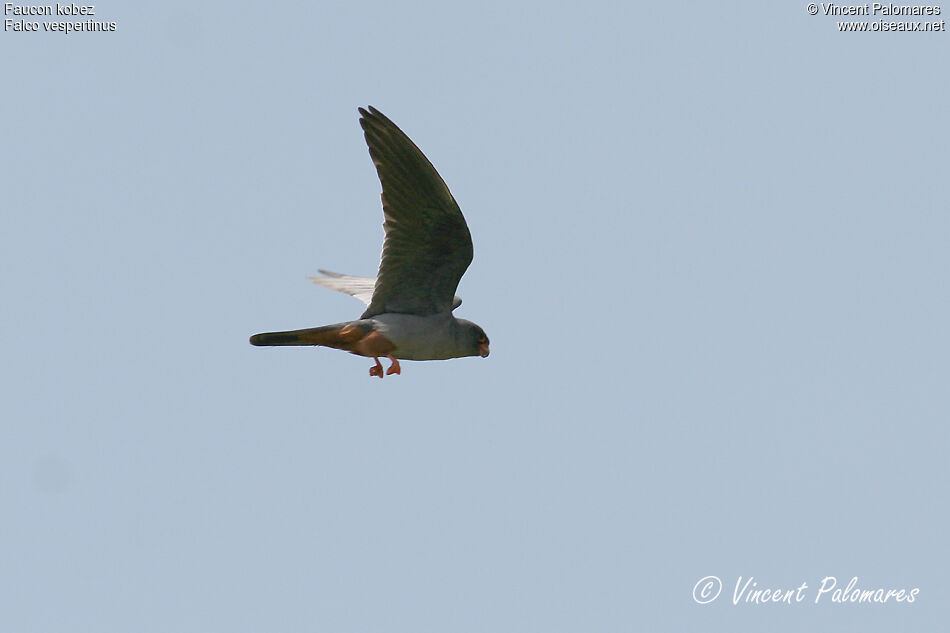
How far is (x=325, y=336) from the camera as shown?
13.3 m

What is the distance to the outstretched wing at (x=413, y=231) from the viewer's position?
40.7ft

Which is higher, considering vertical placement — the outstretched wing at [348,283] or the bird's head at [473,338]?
the outstretched wing at [348,283]

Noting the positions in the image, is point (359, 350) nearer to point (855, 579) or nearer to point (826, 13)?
point (855, 579)

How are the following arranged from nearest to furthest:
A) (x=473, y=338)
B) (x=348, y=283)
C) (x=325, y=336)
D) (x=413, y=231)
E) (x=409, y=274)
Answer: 1. (x=413, y=231)
2. (x=325, y=336)
3. (x=409, y=274)
4. (x=473, y=338)
5. (x=348, y=283)

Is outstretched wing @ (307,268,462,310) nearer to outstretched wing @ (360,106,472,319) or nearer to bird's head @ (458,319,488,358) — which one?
bird's head @ (458,319,488,358)

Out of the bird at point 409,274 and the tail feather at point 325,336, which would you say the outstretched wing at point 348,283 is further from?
the tail feather at point 325,336

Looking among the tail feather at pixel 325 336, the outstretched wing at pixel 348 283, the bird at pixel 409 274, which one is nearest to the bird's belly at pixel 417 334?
the bird at pixel 409 274

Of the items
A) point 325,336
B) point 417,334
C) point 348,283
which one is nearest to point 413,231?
point 417,334

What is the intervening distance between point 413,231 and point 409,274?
0.55 m

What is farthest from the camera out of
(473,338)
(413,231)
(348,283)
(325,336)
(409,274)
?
(348,283)

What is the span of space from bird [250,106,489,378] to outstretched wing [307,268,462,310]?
2.08m

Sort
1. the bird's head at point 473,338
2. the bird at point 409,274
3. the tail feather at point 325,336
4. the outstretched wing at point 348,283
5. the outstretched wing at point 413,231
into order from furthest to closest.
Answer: the outstretched wing at point 348,283, the bird's head at point 473,338, the tail feather at point 325,336, the bird at point 409,274, the outstretched wing at point 413,231

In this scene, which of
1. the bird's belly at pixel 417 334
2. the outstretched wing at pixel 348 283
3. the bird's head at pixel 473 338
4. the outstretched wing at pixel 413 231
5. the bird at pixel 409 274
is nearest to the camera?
the outstretched wing at pixel 413 231

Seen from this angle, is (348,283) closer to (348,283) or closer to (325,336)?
(348,283)
